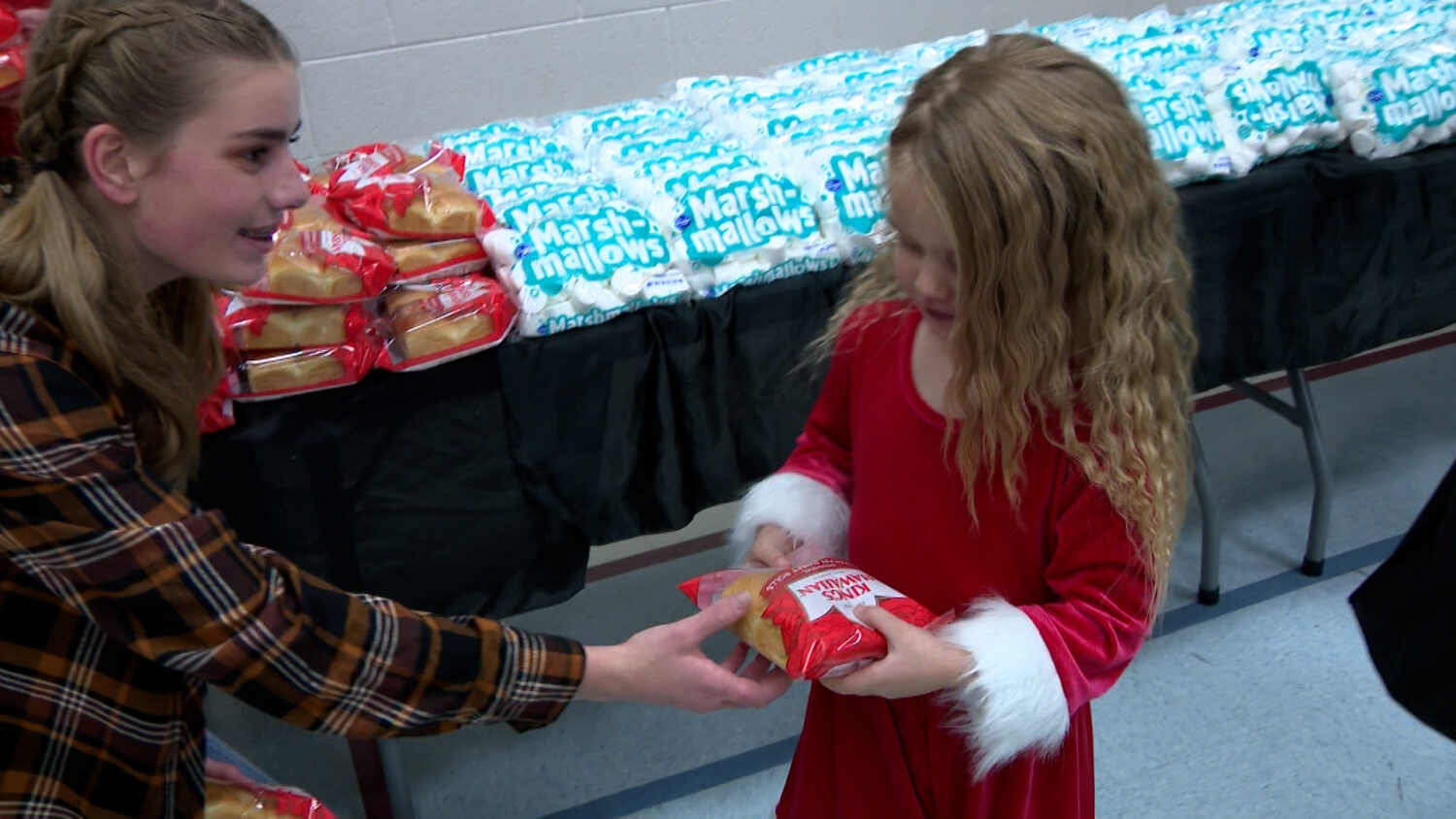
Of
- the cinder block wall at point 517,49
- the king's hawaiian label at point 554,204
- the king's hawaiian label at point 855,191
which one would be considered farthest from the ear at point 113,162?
the cinder block wall at point 517,49

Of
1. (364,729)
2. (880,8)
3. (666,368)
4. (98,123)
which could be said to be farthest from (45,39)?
(880,8)

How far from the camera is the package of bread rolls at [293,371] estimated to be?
169 cm

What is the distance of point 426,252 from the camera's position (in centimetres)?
181

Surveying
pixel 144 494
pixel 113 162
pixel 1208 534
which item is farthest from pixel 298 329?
pixel 1208 534

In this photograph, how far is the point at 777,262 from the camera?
1933 millimetres

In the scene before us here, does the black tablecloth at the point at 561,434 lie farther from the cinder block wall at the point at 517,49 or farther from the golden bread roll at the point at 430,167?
the cinder block wall at the point at 517,49

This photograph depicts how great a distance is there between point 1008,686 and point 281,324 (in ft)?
3.80

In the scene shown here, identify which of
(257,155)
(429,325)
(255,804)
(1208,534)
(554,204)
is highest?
(257,155)

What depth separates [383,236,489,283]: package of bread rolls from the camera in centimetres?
180

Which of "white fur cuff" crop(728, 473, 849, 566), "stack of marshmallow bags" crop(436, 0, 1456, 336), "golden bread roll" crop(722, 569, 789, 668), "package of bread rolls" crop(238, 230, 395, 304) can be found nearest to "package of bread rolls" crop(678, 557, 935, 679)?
"golden bread roll" crop(722, 569, 789, 668)

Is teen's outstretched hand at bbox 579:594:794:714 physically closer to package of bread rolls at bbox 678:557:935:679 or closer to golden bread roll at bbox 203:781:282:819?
package of bread rolls at bbox 678:557:935:679

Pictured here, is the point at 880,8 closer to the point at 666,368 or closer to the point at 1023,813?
the point at 666,368

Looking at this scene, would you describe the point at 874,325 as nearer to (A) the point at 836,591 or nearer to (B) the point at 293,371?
(A) the point at 836,591

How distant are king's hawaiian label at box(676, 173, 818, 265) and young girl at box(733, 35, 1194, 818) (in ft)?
2.25
